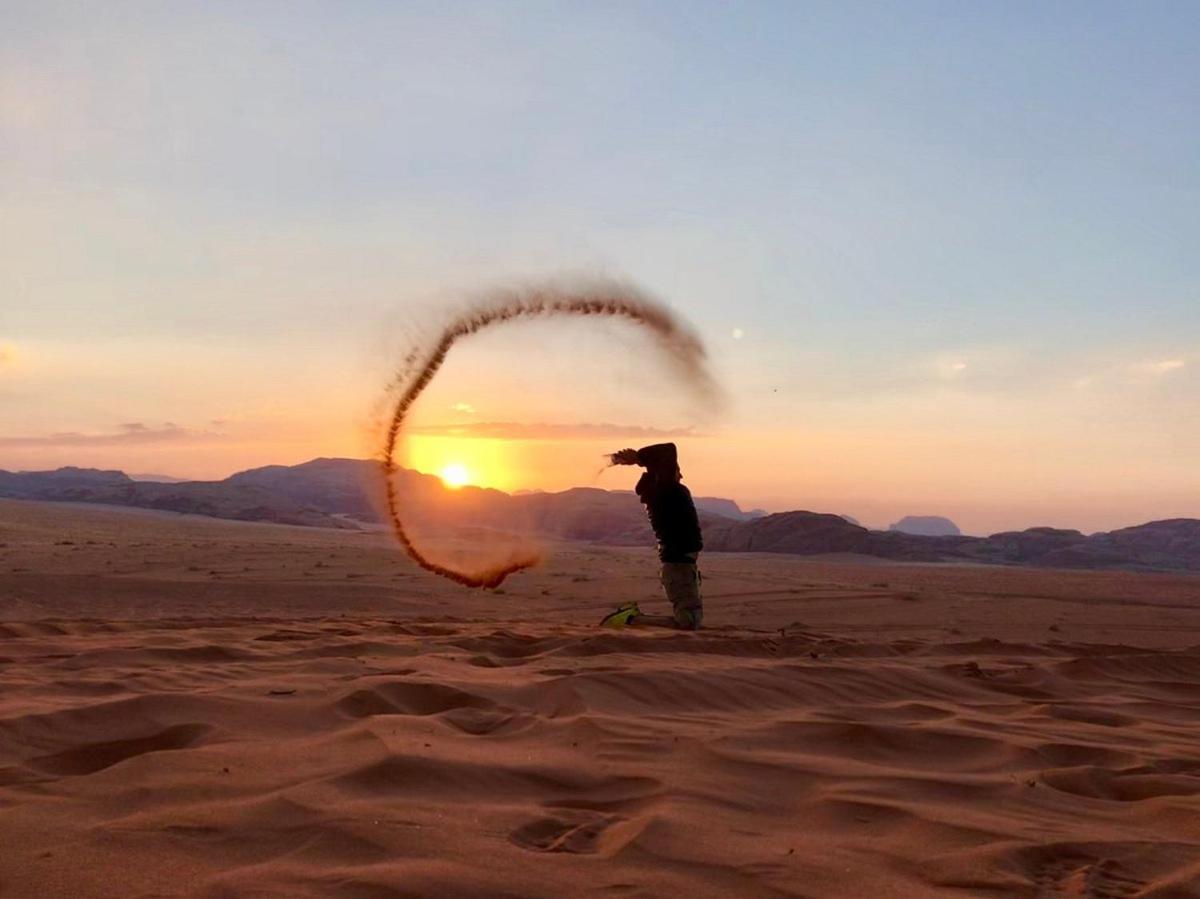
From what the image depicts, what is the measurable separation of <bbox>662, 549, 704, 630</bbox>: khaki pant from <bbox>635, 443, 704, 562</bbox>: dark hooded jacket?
0.09 metres

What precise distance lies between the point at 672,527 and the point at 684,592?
64 centimetres

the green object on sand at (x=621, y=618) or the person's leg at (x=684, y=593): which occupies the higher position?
the person's leg at (x=684, y=593)

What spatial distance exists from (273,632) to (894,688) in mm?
4828

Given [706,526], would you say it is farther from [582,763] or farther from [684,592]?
[582,763]

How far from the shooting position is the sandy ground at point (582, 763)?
2.77m

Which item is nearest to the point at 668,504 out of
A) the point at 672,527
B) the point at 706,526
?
the point at 672,527

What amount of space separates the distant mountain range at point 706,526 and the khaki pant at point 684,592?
648 inches

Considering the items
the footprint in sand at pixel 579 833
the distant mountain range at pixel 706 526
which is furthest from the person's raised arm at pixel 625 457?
the distant mountain range at pixel 706 526

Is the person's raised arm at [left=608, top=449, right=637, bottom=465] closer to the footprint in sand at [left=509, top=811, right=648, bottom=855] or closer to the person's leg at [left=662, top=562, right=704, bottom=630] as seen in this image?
the person's leg at [left=662, top=562, right=704, bottom=630]

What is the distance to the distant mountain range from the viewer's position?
3538cm

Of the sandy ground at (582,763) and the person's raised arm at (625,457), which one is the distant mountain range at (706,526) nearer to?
the person's raised arm at (625,457)

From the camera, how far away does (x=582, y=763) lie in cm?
389

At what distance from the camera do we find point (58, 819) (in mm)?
3023

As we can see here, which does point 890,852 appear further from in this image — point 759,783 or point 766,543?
point 766,543
